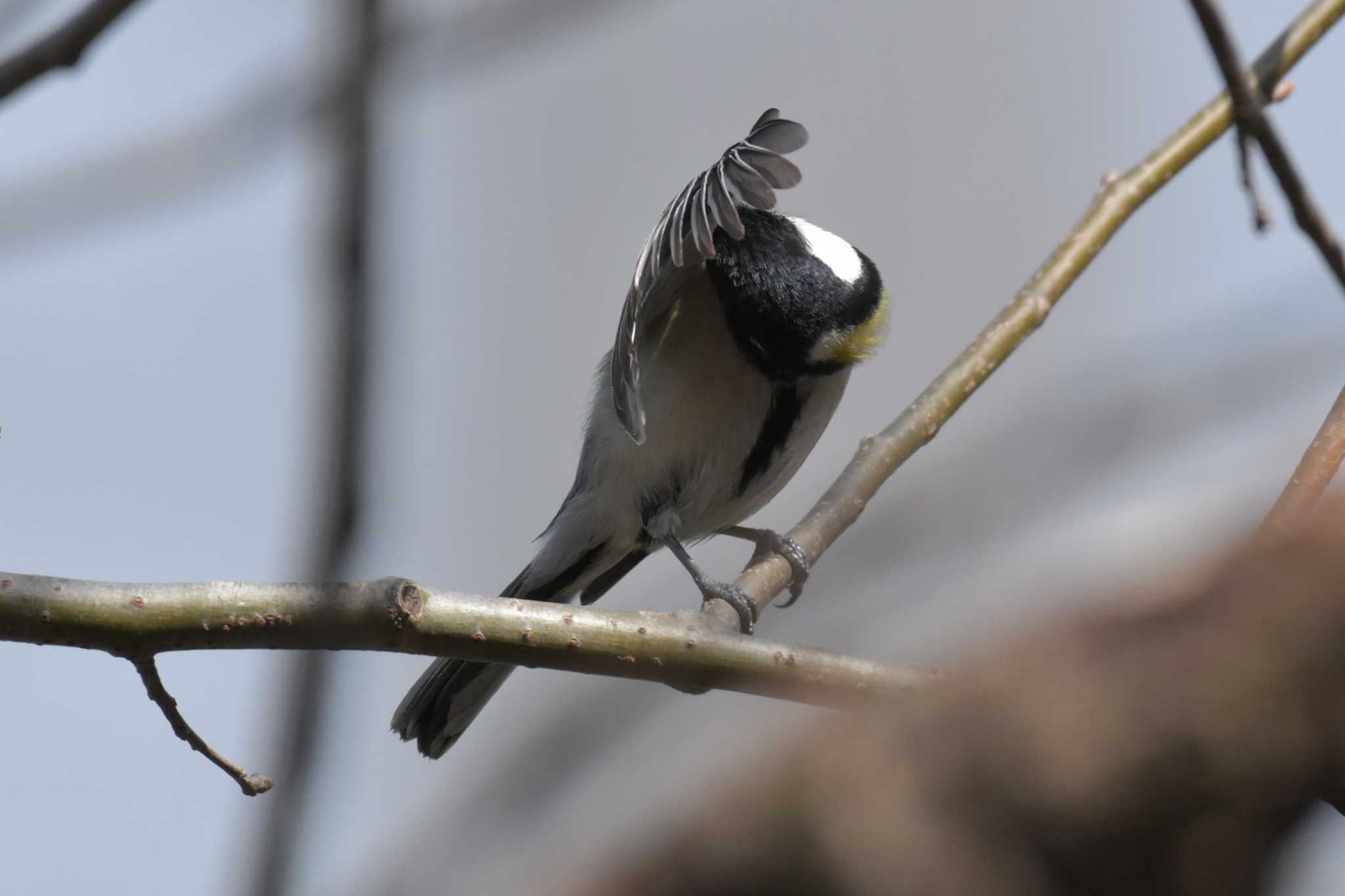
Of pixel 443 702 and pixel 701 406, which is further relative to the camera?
pixel 701 406

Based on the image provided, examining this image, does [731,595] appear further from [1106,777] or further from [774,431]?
[1106,777]

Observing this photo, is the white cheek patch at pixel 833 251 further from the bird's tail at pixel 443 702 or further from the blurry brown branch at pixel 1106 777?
the blurry brown branch at pixel 1106 777

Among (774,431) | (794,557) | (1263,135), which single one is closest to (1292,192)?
(1263,135)

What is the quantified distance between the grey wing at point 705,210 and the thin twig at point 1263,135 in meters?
0.72

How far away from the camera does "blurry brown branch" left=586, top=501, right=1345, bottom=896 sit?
1.55ft

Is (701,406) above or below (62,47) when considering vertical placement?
below

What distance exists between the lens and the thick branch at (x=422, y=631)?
4.41 ft

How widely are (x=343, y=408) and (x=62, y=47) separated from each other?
835mm

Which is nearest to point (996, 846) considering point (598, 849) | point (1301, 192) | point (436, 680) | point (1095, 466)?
point (598, 849)

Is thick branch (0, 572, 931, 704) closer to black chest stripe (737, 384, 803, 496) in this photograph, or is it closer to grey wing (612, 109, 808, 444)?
grey wing (612, 109, 808, 444)

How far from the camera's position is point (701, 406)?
2879 mm

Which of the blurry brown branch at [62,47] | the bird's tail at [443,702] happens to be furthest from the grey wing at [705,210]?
the blurry brown branch at [62,47]

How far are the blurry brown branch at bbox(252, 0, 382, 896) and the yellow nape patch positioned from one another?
6.68 feet

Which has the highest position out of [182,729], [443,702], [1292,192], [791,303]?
[1292,192]
